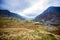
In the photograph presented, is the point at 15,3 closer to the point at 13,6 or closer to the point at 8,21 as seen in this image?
the point at 13,6

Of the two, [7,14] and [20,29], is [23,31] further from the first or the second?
[7,14]

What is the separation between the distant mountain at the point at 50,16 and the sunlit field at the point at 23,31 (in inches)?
9.5

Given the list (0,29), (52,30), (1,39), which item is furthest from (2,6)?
(52,30)

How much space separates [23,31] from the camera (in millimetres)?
4586

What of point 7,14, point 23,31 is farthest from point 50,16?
point 7,14

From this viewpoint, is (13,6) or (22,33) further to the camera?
(13,6)

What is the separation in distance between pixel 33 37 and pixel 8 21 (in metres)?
1.13

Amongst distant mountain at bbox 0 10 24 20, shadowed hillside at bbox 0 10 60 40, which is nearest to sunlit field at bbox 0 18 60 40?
shadowed hillside at bbox 0 10 60 40

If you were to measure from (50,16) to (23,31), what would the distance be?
4.04 ft

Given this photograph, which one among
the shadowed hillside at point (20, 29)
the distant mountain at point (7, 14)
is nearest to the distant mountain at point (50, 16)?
the shadowed hillside at point (20, 29)

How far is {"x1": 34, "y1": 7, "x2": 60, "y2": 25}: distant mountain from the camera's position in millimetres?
4859

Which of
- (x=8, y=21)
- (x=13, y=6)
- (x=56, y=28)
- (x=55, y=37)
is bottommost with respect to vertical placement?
(x=55, y=37)

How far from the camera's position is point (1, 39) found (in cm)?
444

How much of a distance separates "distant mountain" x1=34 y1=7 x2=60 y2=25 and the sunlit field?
0.24 m
